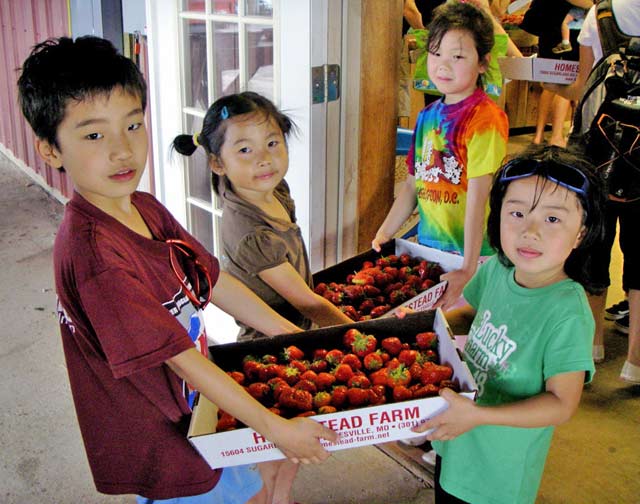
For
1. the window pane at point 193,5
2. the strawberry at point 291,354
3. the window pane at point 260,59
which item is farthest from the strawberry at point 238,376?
the window pane at point 193,5

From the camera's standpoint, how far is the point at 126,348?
1.26 metres

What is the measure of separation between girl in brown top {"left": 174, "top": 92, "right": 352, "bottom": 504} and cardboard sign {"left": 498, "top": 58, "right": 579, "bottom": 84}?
1.33 m

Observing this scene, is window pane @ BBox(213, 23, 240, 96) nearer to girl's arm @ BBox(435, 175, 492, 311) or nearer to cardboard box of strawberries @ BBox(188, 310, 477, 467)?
girl's arm @ BBox(435, 175, 492, 311)

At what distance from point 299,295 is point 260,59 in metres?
1.21

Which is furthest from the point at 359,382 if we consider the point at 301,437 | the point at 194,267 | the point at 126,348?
the point at 126,348

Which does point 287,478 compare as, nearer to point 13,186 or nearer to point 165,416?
point 165,416

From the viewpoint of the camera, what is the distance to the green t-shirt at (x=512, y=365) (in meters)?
1.43

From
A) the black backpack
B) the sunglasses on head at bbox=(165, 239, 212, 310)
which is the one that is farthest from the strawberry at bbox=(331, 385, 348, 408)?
the black backpack

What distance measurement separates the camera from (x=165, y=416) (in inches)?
56.2

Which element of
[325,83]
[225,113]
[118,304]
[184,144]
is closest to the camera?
[118,304]

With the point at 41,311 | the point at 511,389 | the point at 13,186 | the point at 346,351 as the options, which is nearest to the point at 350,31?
the point at 346,351

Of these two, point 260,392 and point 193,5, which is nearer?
point 260,392

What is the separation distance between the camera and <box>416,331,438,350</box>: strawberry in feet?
5.72

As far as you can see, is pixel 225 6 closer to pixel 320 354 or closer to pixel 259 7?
pixel 259 7
